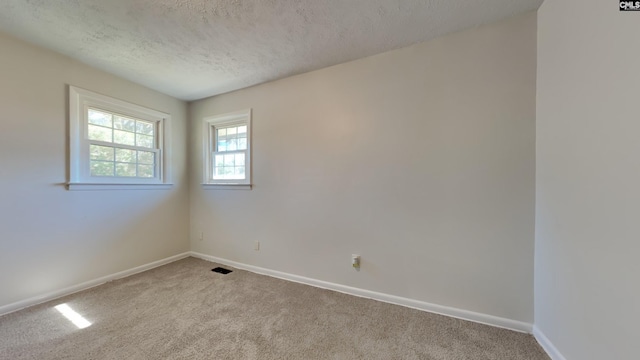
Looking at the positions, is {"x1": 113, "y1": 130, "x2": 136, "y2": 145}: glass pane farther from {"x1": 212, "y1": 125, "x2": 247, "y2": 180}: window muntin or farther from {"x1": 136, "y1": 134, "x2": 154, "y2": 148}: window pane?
{"x1": 212, "y1": 125, "x2": 247, "y2": 180}: window muntin

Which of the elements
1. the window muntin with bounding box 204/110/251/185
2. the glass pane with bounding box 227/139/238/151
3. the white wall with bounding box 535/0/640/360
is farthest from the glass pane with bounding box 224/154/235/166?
the white wall with bounding box 535/0/640/360

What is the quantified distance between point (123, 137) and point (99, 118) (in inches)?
12.0

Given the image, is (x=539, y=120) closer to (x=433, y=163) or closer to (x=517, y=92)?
(x=517, y=92)

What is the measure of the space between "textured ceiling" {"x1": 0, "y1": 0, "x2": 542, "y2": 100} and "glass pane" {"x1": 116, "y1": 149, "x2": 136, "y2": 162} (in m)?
0.93

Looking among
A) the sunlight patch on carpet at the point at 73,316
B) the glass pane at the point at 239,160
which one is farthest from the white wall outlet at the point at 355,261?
the sunlight patch on carpet at the point at 73,316

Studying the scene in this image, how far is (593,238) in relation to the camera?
121 centimetres

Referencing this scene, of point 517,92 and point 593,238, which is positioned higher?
point 517,92

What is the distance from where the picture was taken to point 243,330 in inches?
70.8

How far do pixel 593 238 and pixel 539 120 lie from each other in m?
0.87

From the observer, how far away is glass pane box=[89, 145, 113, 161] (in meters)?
2.60

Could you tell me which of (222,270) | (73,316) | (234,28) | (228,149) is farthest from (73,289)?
(234,28)

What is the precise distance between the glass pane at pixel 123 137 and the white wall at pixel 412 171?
158cm

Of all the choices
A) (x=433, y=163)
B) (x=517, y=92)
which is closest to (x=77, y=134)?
(x=433, y=163)

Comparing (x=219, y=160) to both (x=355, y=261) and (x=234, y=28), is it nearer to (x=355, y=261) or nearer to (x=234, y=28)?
(x=234, y=28)
